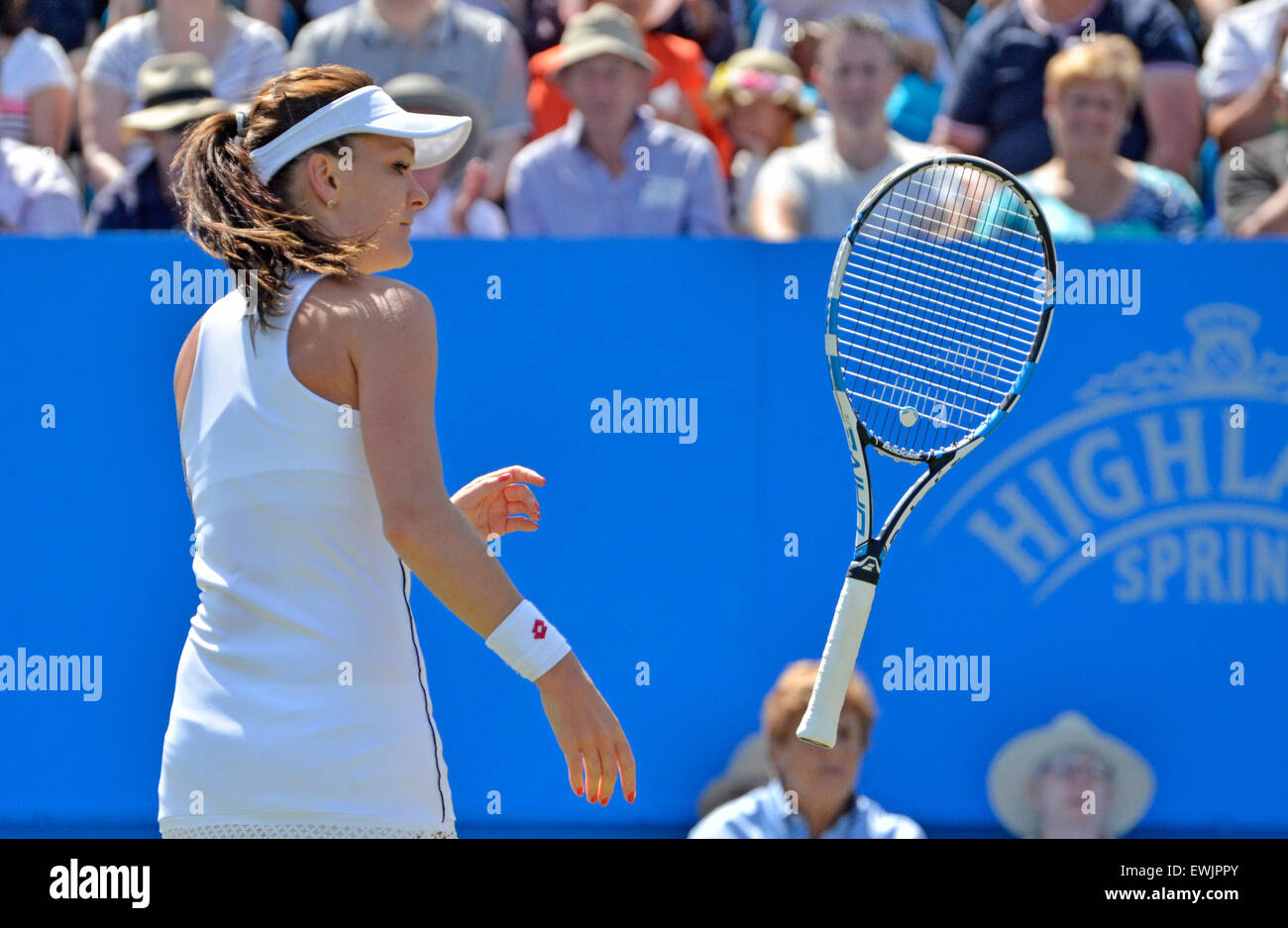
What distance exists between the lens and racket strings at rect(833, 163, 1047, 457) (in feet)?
13.2

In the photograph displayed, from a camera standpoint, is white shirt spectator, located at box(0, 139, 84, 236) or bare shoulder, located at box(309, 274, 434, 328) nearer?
bare shoulder, located at box(309, 274, 434, 328)

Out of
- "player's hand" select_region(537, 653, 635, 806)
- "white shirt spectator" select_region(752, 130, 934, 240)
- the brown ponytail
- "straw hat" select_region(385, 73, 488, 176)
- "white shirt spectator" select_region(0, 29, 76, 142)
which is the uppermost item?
"white shirt spectator" select_region(0, 29, 76, 142)

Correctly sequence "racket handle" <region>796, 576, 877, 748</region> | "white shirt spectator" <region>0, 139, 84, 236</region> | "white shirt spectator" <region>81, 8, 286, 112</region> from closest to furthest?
"racket handle" <region>796, 576, 877, 748</region> < "white shirt spectator" <region>0, 139, 84, 236</region> < "white shirt spectator" <region>81, 8, 286, 112</region>

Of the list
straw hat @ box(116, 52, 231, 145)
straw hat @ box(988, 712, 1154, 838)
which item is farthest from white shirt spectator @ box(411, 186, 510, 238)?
straw hat @ box(988, 712, 1154, 838)

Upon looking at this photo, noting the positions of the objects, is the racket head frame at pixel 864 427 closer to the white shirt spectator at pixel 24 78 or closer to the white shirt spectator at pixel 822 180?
the white shirt spectator at pixel 822 180

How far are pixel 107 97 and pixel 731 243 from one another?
2598 millimetres

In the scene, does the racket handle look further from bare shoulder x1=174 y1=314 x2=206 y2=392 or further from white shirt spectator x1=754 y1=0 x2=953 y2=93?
white shirt spectator x1=754 y1=0 x2=953 y2=93

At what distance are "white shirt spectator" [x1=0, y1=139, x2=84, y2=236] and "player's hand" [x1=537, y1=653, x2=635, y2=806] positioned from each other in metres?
3.79

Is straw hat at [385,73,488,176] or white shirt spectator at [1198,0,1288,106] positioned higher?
white shirt spectator at [1198,0,1288,106]

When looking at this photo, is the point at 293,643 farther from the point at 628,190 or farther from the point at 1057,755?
the point at 628,190

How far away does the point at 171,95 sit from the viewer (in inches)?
224

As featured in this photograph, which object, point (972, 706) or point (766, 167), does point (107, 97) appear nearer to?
point (766, 167)

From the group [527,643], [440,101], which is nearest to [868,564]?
[527,643]

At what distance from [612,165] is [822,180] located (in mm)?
695
